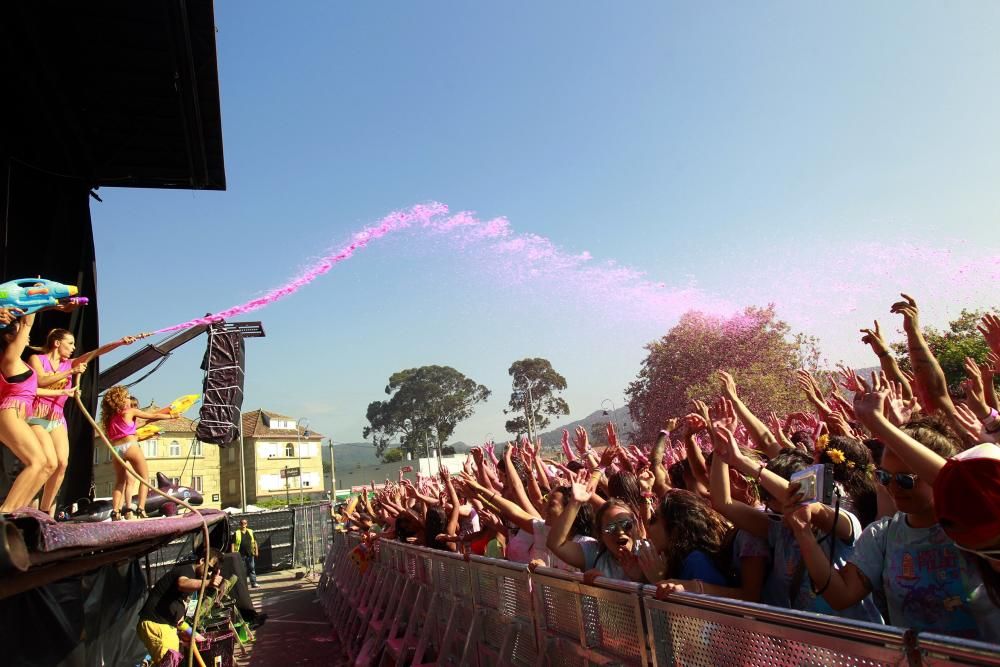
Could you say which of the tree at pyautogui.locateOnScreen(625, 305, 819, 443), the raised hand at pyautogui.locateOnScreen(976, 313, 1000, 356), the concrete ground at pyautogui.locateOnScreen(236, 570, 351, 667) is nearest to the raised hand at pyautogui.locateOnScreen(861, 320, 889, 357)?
the raised hand at pyautogui.locateOnScreen(976, 313, 1000, 356)

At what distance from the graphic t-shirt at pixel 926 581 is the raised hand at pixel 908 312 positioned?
116 centimetres

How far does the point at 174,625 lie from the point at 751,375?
18489 mm

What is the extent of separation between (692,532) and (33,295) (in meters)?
5.13

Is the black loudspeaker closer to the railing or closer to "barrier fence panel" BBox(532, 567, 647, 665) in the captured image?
the railing

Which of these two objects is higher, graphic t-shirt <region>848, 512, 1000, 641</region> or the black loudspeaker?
the black loudspeaker

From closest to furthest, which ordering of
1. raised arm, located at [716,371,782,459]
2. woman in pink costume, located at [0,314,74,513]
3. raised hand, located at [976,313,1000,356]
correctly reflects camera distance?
raised hand, located at [976,313,1000,356] → raised arm, located at [716,371,782,459] → woman in pink costume, located at [0,314,74,513]

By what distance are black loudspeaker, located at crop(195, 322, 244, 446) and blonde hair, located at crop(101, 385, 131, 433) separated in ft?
21.0

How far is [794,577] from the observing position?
8.25 ft

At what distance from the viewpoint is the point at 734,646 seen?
2041mm

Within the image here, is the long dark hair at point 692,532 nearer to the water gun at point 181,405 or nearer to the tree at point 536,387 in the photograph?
the water gun at point 181,405

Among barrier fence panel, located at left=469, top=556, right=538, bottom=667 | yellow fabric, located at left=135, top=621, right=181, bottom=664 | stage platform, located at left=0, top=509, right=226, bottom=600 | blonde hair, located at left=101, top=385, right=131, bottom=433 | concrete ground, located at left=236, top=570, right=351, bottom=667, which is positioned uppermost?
blonde hair, located at left=101, top=385, right=131, bottom=433

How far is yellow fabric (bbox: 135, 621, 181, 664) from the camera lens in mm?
5531

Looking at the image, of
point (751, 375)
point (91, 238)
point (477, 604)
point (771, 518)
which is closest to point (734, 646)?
point (771, 518)

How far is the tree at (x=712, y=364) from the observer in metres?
19.9
